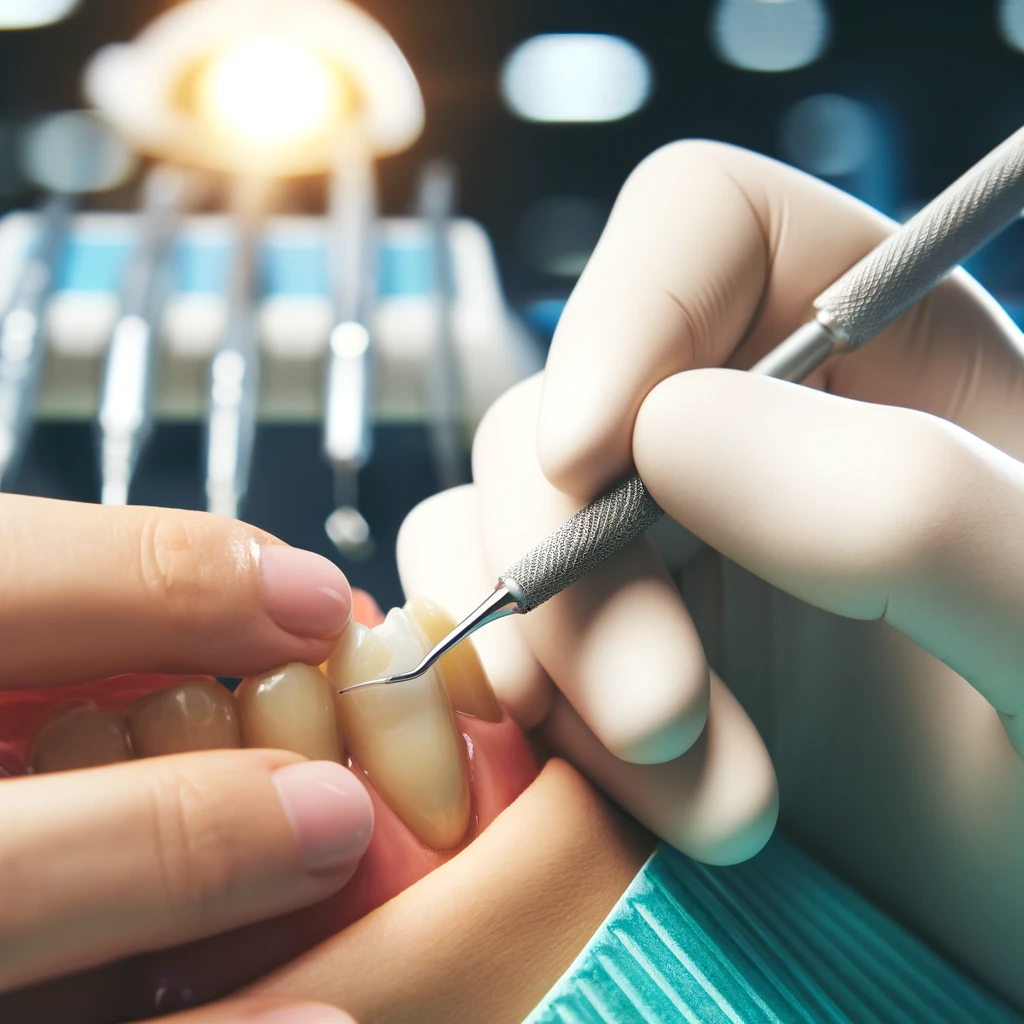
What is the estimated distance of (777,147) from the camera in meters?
1.75

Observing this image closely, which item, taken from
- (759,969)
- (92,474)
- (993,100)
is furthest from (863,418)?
(993,100)

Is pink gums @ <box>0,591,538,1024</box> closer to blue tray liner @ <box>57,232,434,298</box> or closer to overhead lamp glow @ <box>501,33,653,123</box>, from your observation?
blue tray liner @ <box>57,232,434,298</box>

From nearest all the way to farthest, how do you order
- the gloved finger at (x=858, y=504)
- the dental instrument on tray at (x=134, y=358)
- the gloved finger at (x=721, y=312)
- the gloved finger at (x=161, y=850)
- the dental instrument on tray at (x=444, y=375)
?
the gloved finger at (x=161, y=850) < the gloved finger at (x=858, y=504) < the gloved finger at (x=721, y=312) < the dental instrument on tray at (x=134, y=358) < the dental instrument on tray at (x=444, y=375)

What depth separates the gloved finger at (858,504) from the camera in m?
0.46

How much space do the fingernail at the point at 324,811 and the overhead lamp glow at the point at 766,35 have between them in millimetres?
1660

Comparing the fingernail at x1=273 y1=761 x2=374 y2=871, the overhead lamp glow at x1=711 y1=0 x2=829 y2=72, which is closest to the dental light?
the overhead lamp glow at x1=711 y1=0 x2=829 y2=72

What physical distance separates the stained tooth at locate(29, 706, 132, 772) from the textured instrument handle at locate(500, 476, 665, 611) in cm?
21

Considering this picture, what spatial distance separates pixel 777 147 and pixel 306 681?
1598mm

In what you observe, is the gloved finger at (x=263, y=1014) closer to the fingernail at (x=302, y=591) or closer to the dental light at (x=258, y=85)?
the fingernail at (x=302, y=591)

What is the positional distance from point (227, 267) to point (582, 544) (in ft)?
4.46

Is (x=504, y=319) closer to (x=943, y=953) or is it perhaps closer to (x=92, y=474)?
(x=92, y=474)

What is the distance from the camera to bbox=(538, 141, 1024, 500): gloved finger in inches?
22.1

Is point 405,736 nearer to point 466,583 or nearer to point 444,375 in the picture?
point 466,583

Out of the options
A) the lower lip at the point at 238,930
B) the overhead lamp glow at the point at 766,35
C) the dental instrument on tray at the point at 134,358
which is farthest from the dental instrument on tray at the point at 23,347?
the overhead lamp glow at the point at 766,35
